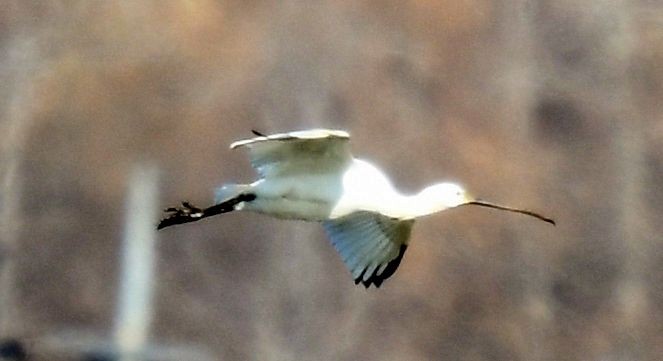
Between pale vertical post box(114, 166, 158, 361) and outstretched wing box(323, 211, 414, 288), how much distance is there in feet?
6.04

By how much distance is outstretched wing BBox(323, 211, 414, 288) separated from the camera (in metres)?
2.46

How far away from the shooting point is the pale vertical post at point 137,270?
4.29 metres

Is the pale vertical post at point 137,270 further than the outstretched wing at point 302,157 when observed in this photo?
Yes

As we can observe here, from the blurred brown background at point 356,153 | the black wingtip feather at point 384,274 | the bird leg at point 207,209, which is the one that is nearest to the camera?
the bird leg at point 207,209

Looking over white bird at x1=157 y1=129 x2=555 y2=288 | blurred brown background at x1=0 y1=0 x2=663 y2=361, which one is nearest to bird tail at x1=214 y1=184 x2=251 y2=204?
white bird at x1=157 y1=129 x2=555 y2=288

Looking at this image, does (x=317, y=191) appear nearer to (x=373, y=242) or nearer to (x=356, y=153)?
(x=373, y=242)

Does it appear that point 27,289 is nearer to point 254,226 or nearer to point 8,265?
point 8,265

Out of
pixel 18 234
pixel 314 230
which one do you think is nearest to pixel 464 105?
pixel 314 230

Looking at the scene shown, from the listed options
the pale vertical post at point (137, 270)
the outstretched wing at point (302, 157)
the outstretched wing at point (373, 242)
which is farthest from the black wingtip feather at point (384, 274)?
the pale vertical post at point (137, 270)

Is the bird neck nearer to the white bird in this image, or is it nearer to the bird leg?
the white bird

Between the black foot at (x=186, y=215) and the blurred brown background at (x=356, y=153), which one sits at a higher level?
the blurred brown background at (x=356, y=153)

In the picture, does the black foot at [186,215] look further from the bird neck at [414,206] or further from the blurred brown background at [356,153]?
the blurred brown background at [356,153]

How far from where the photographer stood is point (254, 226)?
432 centimetres

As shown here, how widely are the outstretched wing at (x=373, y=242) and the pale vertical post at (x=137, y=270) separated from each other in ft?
6.04
